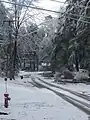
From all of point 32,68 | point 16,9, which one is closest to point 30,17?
point 16,9

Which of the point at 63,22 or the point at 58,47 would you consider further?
the point at 58,47

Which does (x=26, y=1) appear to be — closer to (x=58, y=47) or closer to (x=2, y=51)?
(x=2, y=51)

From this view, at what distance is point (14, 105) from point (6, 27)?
86.5ft

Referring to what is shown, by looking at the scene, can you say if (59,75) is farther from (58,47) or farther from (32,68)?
(32,68)

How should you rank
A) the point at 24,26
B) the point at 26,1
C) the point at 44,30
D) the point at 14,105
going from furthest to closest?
1. the point at 44,30
2. the point at 24,26
3. the point at 26,1
4. the point at 14,105

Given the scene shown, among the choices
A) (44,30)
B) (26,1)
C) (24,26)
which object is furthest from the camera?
(44,30)

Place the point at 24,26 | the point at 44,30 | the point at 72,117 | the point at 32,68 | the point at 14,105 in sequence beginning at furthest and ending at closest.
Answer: the point at 32,68 → the point at 44,30 → the point at 24,26 → the point at 14,105 → the point at 72,117

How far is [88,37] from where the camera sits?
3334 cm

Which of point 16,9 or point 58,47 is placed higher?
point 16,9

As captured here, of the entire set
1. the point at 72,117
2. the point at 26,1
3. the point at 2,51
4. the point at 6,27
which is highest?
the point at 26,1

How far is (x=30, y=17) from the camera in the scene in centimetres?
4225

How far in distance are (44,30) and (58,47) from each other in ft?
127

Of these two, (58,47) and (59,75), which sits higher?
(58,47)

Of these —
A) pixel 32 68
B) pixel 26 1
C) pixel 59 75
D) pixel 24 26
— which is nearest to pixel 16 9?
pixel 26 1
